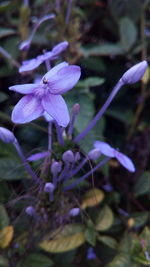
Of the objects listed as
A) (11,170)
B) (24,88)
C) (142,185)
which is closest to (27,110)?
(24,88)

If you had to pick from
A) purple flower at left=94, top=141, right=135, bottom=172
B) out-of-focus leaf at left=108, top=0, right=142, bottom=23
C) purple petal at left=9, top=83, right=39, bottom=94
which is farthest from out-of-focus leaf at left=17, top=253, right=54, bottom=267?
out-of-focus leaf at left=108, top=0, right=142, bottom=23

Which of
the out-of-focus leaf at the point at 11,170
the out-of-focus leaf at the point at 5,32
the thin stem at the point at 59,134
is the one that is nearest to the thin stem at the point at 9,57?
the out-of-focus leaf at the point at 5,32

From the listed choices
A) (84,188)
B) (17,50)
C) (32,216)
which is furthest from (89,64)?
(32,216)

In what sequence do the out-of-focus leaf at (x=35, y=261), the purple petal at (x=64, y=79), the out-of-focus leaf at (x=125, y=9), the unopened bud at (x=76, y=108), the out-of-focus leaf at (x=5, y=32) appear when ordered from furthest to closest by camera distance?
1. the out-of-focus leaf at (x=125, y=9)
2. the out-of-focus leaf at (x=5, y=32)
3. the out-of-focus leaf at (x=35, y=261)
4. the unopened bud at (x=76, y=108)
5. the purple petal at (x=64, y=79)

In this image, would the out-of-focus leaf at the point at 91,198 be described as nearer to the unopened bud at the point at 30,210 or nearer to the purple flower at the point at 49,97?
the unopened bud at the point at 30,210

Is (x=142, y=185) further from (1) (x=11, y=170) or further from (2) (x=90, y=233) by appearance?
(1) (x=11, y=170)
